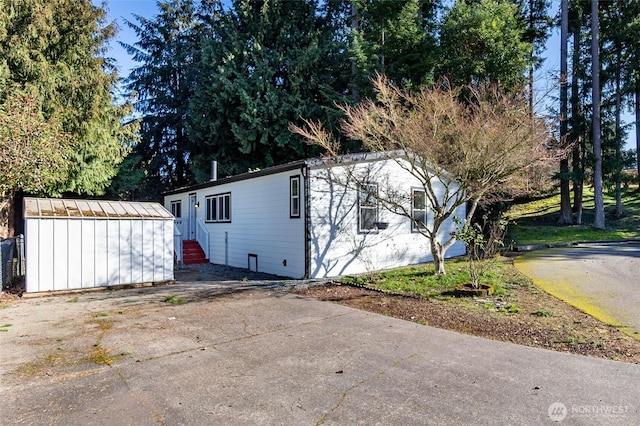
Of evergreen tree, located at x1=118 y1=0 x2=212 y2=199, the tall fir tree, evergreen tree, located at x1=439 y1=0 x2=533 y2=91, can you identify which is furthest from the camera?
evergreen tree, located at x1=118 y1=0 x2=212 y2=199

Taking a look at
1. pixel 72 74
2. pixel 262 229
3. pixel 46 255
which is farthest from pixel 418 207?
pixel 72 74

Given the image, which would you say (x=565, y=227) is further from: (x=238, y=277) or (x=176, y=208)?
(x=176, y=208)

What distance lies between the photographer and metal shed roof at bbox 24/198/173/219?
8344mm

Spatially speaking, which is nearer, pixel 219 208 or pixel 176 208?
pixel 219 208

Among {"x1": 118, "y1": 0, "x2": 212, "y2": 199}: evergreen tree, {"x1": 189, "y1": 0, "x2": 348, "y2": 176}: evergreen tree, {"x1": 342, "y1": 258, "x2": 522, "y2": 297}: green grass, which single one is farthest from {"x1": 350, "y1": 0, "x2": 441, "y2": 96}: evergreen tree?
{"x1": 118, "y1": 0, "x2": 212, "y2": 199}: evergreen tree

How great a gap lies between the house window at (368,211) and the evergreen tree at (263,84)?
8635 mm

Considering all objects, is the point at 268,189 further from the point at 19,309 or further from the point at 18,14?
the point at 18,14

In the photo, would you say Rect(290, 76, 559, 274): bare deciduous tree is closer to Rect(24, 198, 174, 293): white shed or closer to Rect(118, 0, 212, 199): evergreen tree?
Rect(24, 198, 174, 293): white shed

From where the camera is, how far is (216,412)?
124 inches

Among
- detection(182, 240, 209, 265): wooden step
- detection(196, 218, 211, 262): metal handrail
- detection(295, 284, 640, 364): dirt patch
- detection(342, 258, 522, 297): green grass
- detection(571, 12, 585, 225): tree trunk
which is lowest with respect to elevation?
detection(295, 284, 640, 364): dirt patch

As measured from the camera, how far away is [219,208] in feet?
46.9

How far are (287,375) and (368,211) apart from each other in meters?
7.72

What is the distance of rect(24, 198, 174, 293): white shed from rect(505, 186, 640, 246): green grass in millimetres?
14341

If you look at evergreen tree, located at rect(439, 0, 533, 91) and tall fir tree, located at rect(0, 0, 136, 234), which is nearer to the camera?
tall fir tree, located at rect(0, 0, 136, 234)
